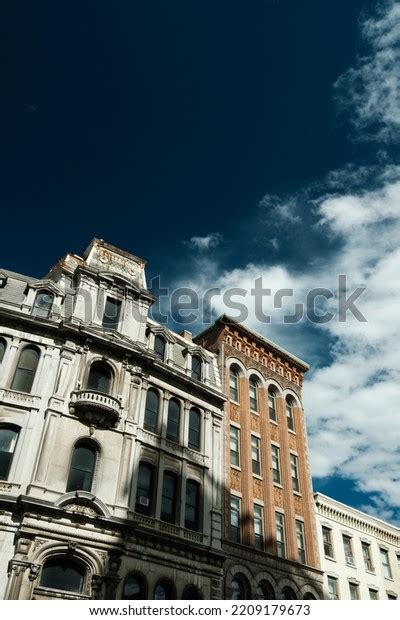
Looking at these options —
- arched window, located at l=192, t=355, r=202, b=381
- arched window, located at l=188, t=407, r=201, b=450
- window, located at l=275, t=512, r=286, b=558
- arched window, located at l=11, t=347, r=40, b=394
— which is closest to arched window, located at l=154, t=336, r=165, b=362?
arched window, located at l=192, t=355, r=202, b=381

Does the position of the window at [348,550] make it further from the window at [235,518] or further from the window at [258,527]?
the window at [235,518]

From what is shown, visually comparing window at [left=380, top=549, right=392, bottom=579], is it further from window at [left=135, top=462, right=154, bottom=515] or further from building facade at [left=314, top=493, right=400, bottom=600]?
window at [left=135, top=462, right=154, bottom=515]

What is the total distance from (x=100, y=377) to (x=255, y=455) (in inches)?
434

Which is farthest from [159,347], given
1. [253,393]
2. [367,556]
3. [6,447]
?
[367,556]

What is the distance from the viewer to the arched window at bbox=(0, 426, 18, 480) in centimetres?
2275

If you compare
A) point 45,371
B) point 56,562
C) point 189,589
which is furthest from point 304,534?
point 45,371

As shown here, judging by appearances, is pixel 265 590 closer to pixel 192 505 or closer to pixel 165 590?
pixel 192 505

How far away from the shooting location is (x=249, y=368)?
1415 inches

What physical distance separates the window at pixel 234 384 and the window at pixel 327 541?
10.00 m

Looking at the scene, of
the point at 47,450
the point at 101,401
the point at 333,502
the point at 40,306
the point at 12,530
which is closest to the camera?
the point at 12,530

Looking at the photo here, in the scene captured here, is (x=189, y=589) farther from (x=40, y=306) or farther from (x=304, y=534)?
(x=40, y=306)

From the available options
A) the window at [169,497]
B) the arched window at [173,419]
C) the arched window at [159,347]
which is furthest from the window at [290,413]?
the window at [169,497]

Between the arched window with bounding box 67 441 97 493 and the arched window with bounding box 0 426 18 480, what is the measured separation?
8.63 feet

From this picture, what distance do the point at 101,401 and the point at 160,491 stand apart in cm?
527
